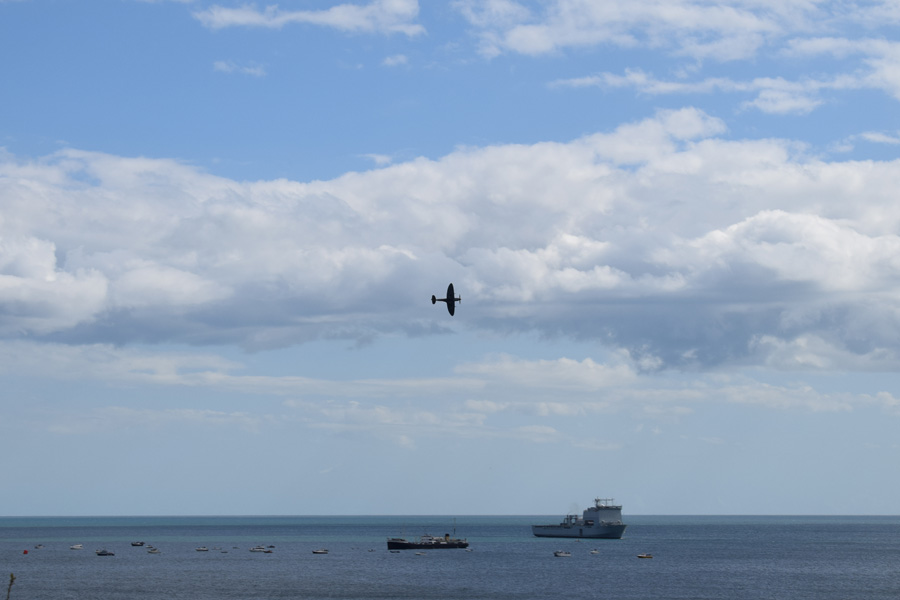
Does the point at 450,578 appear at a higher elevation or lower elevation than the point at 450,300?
lower

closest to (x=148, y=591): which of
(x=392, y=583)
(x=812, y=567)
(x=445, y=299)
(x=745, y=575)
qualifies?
(x=392, y=583)

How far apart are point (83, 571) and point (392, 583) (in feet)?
192

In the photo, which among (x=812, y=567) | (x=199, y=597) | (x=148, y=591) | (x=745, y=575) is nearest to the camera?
(x=199, y=597)

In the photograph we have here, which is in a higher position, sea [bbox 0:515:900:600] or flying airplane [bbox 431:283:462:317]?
flying airplane [bbox 431:283:462:317]

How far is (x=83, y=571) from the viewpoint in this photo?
16388 centimetres

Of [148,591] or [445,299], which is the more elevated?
[445,299]

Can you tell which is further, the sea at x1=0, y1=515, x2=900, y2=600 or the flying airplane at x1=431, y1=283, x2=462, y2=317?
the sea at x1=0, y1=515, x2=900, y2=600

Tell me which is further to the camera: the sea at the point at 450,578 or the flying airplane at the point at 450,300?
the sea at the point at 450,578

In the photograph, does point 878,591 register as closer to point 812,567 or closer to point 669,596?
point 669,596

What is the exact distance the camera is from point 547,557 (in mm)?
198000

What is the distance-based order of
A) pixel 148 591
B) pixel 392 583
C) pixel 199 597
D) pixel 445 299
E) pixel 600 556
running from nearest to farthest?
pixel 445 299
pixel 199 597
pixel 148 591
pixel 392 583
pixel 600 556

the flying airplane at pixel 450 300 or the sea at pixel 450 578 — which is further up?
the flying airplane at pixel 450 300

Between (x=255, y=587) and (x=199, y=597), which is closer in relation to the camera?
(x=199, y=597)

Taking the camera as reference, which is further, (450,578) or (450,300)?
(450,578)
